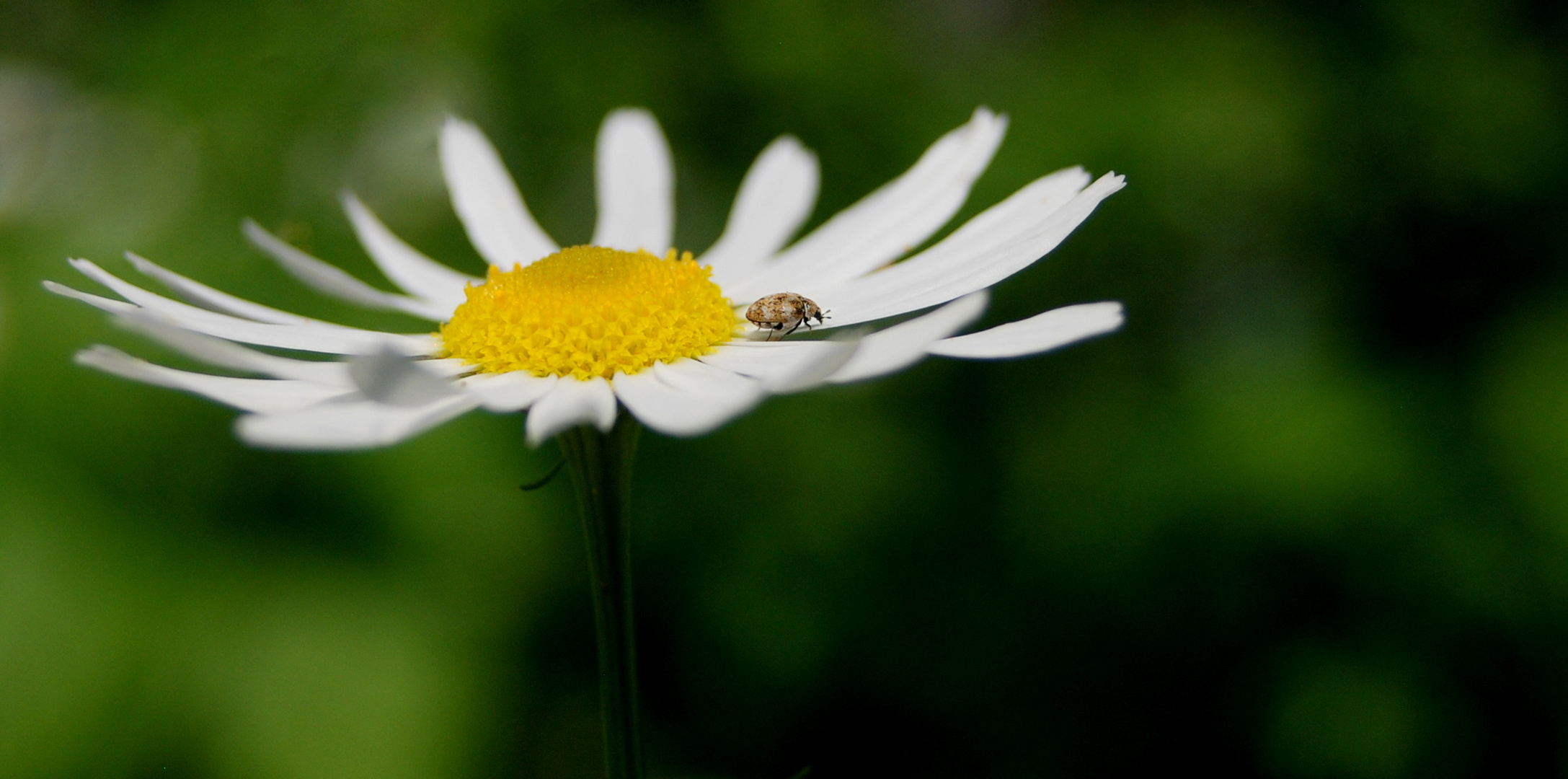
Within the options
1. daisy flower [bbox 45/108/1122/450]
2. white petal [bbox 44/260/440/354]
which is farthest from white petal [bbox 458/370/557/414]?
white petal [bbox 44/260/440/354]

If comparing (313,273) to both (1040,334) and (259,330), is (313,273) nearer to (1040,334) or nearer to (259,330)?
(259,330)

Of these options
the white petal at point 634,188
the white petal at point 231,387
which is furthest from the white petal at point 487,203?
the white petal at point 231,387

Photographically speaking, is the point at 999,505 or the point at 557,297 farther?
the point at 999,505

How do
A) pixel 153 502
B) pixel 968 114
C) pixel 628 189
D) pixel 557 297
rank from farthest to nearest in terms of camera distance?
pixel 968 114, pixel 153 502, pixel 628 189, pixel 557 297

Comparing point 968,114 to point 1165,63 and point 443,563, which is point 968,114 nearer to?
point 1165,63

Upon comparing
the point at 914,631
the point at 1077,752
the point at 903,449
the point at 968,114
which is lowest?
the point at 1077,752

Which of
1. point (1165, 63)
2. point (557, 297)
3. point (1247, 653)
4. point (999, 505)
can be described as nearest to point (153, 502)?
point (557, 297)

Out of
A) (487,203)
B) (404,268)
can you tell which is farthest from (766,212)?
(404,268)
